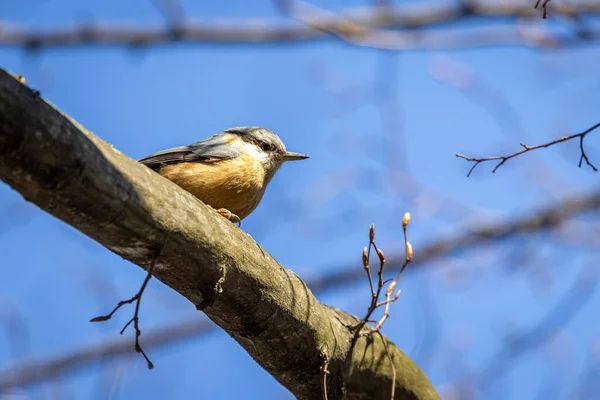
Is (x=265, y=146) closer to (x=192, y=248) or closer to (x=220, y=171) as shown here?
(x=220, y=171)

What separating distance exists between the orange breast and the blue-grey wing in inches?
1.8

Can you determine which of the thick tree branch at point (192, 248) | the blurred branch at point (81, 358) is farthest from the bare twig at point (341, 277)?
the thick tree branch at point (192, 248)

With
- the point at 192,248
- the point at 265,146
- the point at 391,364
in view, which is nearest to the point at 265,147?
the point at 265,146

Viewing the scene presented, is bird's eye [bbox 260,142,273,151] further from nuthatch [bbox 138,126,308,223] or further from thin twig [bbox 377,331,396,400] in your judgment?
thin twig [bbox 377,331,396,400]

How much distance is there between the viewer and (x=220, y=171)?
3736mm

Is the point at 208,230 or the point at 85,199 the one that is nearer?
the point at 85,199

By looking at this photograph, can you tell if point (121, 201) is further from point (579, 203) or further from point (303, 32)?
point (579, 203)

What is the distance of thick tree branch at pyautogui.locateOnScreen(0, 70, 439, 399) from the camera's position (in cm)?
172

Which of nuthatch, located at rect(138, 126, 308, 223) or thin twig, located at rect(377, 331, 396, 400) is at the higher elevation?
nuthatch, located at rect(138, 126, 308, 223)

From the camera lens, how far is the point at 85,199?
185 centimetres

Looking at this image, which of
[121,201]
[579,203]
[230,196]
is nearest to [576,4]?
[579,203]

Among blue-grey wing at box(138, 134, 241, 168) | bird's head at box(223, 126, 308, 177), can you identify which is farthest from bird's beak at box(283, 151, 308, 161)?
blue-grey wing at box(138, 134, 241, 168)

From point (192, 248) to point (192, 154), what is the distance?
172cm

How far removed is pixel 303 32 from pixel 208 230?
3.45 metres
